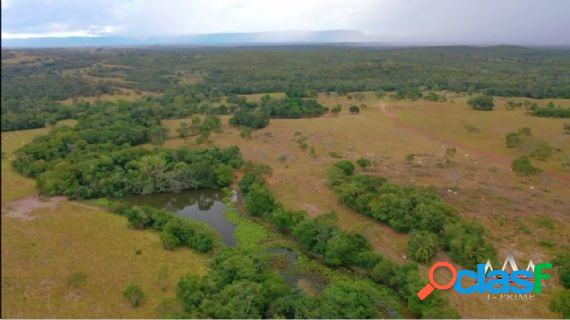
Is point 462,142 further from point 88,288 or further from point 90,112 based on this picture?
point 90,112

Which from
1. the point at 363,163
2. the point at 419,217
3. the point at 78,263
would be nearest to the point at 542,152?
the point at 363,163

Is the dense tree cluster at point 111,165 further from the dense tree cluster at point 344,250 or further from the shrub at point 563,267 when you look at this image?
the shrub at point 563,267

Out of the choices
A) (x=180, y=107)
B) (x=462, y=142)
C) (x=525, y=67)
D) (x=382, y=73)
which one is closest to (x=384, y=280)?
Answer: (x=462, y=142)

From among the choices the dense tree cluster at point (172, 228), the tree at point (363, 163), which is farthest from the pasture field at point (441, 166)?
the dense tree cluster at point (172, 228)

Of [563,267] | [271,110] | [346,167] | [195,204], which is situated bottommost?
[195,204]

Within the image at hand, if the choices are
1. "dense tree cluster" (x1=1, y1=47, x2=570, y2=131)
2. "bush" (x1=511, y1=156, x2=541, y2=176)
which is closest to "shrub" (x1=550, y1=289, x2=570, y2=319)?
"bush" (x1=511, y1=156, x2=541, y2=176)

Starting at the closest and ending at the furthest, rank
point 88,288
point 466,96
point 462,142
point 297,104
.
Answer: point 88,288, point 462,142, point 297,104, point 466,96

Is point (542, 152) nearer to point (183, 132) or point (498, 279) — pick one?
point (498, 279)
